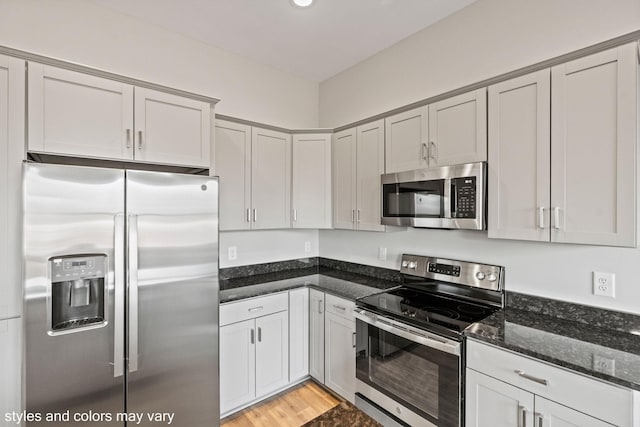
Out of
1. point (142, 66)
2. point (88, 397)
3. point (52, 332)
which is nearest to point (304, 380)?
point (88, 397)

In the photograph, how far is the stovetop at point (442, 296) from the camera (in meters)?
1.80

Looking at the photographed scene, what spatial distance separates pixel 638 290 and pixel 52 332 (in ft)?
9.80

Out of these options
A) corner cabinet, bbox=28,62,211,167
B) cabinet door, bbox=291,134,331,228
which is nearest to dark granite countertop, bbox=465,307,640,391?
cabinet door, bbox=291,134,331,228

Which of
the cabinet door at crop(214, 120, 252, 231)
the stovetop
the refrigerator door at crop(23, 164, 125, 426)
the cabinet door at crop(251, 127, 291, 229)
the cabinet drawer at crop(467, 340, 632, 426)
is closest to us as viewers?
the cabinet drawer at crop(467, 340, 632, 426)

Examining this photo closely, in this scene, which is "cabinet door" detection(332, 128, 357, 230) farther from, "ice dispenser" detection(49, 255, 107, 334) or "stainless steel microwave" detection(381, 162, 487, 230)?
"ice dispenser" detection(49, 255, 107, 334)

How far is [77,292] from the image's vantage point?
A: 1584 millimetres

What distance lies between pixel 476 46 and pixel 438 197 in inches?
46.2

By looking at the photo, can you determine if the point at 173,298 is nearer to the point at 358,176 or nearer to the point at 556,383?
the point at 358,176

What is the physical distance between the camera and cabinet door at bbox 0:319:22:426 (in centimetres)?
150

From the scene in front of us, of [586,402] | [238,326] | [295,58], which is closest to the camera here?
[586,402]

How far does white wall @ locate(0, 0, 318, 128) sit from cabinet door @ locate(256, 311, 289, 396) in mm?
1967

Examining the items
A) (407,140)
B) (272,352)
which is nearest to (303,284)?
(272,352)

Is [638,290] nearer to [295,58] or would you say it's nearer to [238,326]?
[238,326]

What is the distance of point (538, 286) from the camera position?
6.05 feet
